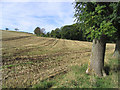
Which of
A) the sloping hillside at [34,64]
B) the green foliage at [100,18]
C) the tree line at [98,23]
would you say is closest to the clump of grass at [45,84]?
the sloping hillside at [34,64]

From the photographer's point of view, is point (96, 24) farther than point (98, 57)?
No

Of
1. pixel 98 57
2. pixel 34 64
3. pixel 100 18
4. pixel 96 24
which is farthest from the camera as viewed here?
pixel 34 64

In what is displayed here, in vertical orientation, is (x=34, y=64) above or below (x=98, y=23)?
below

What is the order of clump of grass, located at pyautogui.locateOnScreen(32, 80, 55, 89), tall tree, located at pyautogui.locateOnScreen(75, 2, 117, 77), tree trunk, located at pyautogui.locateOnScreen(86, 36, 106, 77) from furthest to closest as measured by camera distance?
tree trunk, located at pyautogui.locateOnScreen(86, 36, 106, 77) < tall tree, located at pyautogui.locateOnScreen(75, 2, 117, 77) < clump of grass, located at pyautogui.locateOnScreen(32, 80, 55, 89)

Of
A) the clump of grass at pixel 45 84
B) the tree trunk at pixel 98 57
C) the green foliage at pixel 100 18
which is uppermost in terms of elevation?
the green foliage at pixel 100 18

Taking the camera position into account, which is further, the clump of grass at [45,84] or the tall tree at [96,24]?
the tall tree at [96,24]

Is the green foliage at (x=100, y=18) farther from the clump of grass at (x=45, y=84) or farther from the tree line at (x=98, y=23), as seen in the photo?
the clump of grass at (x=45, y=84)

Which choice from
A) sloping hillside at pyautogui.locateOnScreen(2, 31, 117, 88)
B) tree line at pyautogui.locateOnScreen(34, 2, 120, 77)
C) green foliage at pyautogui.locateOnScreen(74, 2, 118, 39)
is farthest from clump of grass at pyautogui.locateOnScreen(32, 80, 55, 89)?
green foliage at pyautogui.locateOnScreen(74, 2, 118, 39)

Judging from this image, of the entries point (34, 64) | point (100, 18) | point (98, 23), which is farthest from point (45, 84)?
point (100, 18)

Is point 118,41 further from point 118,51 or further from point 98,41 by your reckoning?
point 98,41

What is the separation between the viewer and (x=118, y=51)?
1000cm

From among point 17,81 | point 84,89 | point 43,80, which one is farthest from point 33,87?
point 84,89

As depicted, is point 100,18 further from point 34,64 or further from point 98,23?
point 34,64

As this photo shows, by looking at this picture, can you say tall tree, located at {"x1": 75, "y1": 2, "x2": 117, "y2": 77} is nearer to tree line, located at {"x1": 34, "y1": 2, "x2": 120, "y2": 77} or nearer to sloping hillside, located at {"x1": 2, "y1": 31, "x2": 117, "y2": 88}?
tree line, located at {"x1": 34, "y1": 2, "x2": 120, "y2": 77}
